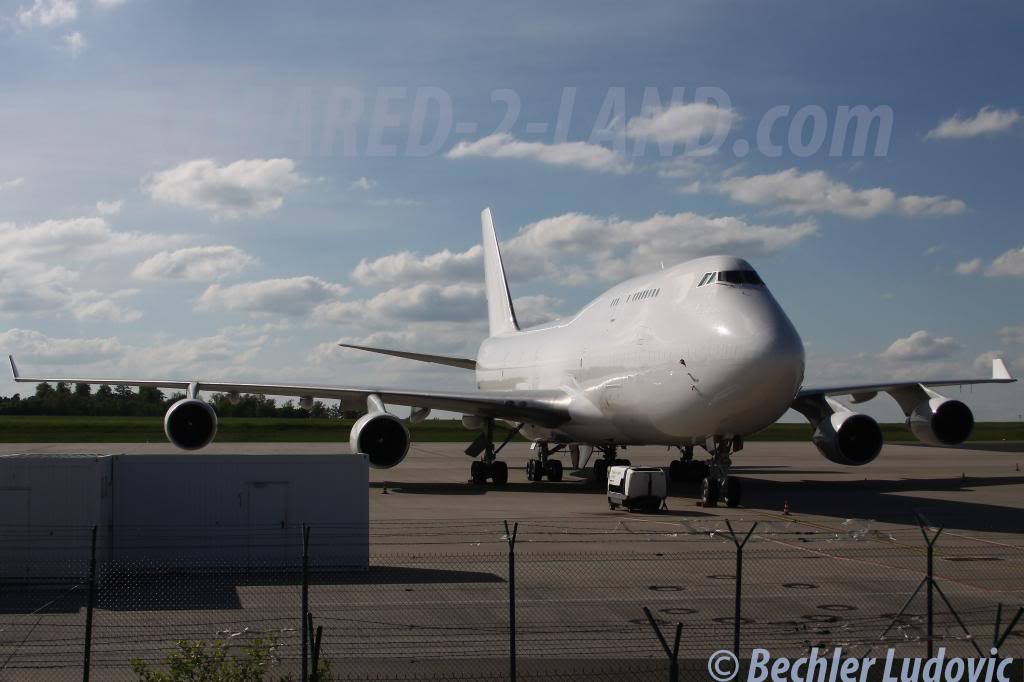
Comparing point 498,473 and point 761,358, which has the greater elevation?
point 761,358

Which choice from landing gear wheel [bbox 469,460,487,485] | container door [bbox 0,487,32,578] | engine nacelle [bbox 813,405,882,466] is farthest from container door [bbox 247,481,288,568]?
engine nacelle [bbox 813,405,882,466]

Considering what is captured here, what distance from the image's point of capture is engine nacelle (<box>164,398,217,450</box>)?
28641 mm

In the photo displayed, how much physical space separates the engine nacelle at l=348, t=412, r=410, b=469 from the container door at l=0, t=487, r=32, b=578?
11087mm

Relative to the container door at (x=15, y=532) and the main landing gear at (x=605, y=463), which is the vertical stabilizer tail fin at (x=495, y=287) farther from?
the container door at (x=15, y=532)

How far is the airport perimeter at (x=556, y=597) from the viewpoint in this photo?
10.1 m

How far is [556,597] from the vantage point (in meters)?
13.1

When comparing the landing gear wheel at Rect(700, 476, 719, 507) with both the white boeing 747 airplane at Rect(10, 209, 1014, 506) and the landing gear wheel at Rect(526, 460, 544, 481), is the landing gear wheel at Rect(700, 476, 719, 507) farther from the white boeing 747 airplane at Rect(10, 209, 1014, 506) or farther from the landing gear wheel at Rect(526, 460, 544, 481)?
the landing gear wheel at Rect(526, 460, 544, 481)

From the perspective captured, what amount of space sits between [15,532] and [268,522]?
339 cm

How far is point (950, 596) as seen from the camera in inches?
525

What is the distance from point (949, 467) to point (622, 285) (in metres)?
20.0

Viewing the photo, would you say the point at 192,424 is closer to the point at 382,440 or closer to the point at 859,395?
the point at 382,440

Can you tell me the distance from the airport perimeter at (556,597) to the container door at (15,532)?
0.40 feet

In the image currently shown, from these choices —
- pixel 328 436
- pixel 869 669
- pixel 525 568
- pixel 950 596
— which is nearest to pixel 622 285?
pixel 525 568

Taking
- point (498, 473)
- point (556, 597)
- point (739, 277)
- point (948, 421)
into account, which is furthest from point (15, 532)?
point (948, 421)
